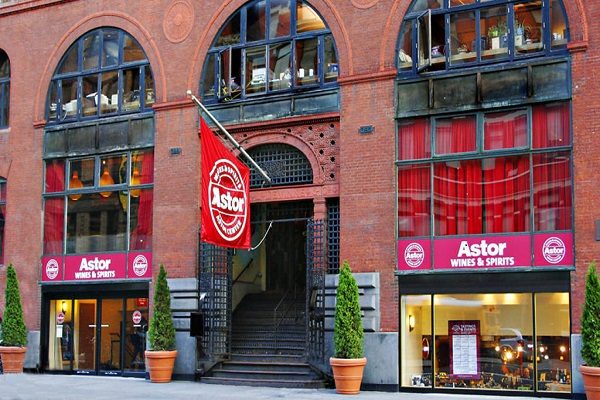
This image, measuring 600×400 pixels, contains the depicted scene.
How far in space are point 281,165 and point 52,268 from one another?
7.89 meters

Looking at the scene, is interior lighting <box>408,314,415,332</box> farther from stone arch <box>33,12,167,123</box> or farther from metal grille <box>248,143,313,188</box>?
stone arch <box>33,12,167,123</box>

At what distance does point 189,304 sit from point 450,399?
7505 millimetres

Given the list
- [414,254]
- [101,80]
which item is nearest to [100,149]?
[101,80]

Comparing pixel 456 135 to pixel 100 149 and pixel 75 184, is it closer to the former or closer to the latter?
pixel 100 149

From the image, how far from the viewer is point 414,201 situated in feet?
66.2

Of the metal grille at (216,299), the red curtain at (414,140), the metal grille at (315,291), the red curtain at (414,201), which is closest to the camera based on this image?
the red curtain at (414,201)

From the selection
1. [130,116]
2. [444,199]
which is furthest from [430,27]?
[130,116]

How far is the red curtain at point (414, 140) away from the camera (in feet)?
66.0

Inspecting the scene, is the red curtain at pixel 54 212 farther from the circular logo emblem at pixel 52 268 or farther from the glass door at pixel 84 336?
the glass door at pixel 84 336

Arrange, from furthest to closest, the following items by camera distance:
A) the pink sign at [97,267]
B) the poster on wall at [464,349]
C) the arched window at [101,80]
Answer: the arched window at [101,80], the pink sign at [97,267], the poster on wall at [464,349]

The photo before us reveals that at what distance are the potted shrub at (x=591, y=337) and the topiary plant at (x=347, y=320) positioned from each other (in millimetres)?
4805

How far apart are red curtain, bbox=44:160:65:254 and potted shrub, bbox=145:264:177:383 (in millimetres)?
4598

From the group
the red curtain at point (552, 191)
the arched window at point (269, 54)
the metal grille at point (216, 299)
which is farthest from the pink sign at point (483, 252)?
the metal grille at point (216, 299)

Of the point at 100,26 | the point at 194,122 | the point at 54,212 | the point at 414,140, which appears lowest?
the point at 54,212
